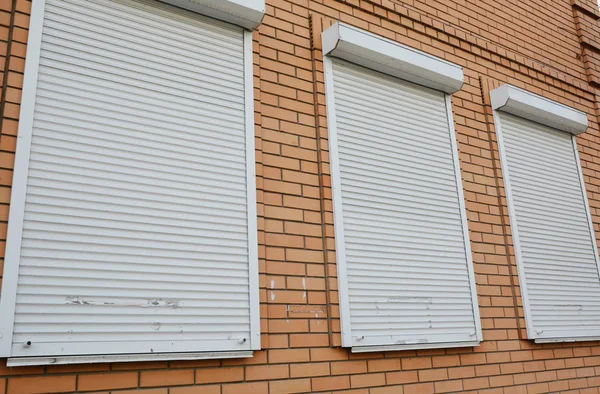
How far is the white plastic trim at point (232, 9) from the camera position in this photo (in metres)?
3.17

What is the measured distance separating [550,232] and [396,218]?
169cm

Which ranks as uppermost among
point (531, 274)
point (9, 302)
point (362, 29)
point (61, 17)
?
point (362, 29)

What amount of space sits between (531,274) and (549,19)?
274 centimetres

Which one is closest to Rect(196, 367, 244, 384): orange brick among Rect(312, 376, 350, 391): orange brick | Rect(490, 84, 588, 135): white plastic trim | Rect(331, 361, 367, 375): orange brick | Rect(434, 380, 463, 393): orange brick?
Rect(312, 376, 350, 391): orange brick

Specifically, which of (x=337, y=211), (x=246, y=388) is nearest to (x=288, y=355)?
(x=246, y=388)

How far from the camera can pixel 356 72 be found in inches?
151

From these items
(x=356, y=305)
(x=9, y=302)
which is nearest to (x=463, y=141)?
(x=356, y=305)

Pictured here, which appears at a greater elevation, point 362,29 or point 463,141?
point 362,29

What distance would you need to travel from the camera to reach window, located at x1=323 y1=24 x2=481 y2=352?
3.40m

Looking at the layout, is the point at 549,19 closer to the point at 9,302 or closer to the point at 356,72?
the point at 356,72

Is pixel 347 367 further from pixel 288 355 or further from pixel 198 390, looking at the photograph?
pixel 198 390

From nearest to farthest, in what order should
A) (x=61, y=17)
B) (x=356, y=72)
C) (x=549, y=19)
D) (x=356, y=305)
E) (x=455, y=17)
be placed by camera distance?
1. (x=61, y=17)
2. (x=356, y=305)
3. (x=356, y=72)
4. (x=455, y=17)
5. (x=549, y=19)

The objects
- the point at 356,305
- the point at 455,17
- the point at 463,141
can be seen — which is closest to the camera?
the point at 356,305

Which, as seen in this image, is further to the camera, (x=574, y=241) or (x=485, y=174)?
(x=574, y=241)
